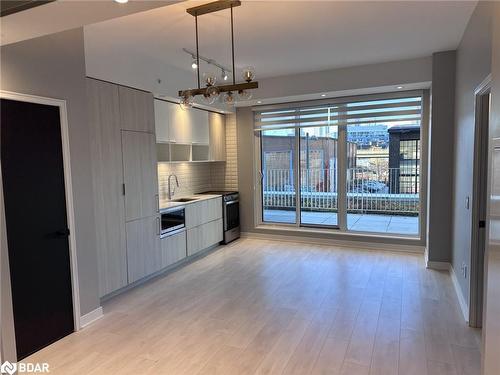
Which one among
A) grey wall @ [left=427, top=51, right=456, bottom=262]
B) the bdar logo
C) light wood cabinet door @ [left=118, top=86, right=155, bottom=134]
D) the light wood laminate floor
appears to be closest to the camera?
the bdar logo

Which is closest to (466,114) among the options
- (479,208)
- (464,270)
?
(479,208)

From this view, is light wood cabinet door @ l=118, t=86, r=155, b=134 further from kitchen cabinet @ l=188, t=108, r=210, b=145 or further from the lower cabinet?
the lower cabinet

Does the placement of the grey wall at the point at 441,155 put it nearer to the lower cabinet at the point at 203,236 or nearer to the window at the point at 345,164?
the window at the point at 345,164

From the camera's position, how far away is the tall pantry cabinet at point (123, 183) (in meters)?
3.67

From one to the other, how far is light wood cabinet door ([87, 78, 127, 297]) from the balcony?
3.39 m

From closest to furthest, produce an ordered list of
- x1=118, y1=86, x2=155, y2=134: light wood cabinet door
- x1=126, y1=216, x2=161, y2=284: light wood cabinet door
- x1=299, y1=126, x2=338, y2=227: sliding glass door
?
x1=118, y1=86, x2=155, y2=134: light wood cabinet door
x1=126, y1=216, x2=161, y2=284: light wood cabinet door
x1=299, y1=126, x2=338, y2=227: sliding glass door

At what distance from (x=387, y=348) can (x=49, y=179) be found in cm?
324

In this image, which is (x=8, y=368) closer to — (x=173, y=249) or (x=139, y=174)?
(x=139, y=174)

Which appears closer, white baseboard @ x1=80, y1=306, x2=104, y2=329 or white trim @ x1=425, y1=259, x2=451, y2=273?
white baseboard @ x1=80, y1=306, x2=104, y2=329

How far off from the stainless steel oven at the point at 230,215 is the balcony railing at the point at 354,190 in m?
0.64

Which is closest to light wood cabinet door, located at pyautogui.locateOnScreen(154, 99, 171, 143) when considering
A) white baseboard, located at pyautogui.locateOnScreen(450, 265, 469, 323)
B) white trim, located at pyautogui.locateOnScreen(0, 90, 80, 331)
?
white trim, located at pyautogui.locateOnScreen(0, 90, 80, 331)

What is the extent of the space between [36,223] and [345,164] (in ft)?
15.6

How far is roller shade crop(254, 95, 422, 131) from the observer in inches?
210

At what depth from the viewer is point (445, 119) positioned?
14.8 ft
